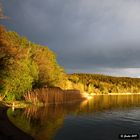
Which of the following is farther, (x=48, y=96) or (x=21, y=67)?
(x=48, y=96)

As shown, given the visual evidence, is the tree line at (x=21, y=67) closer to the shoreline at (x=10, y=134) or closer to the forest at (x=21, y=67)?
the forest at (x=21, y=67)

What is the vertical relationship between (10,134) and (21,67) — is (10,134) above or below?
below

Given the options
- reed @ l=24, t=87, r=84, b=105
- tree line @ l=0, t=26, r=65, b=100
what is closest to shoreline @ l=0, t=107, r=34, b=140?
tree line @ l=0, t=26, r=65, b=100

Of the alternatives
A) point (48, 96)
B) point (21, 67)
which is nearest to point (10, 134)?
point (21, 67)

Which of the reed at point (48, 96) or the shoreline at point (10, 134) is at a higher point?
the reed at point (48, 96)

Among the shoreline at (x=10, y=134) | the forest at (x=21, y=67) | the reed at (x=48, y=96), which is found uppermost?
the forest at (x=21, y=67)

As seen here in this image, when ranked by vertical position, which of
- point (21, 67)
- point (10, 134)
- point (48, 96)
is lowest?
point (10, 134)

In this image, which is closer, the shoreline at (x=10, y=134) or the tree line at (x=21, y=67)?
the shoreline at (x=10, y=134)

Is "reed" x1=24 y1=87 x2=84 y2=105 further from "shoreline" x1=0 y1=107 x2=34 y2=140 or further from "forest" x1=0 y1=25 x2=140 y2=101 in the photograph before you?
"shoreline" x1=0 y1=107 x2=34 y2=140

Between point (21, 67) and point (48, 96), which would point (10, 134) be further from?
A: point (48, 96)

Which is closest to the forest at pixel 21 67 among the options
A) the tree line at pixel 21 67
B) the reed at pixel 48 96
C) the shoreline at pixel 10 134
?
the tree line at pixel 21 67

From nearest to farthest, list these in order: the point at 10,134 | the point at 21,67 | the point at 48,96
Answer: the point at 10,134, the point at 21,67, the point at 48,96

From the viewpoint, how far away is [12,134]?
3080 centimetres

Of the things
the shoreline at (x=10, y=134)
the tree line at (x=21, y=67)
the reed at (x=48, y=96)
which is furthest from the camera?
the reed at (x=48, y=96)
